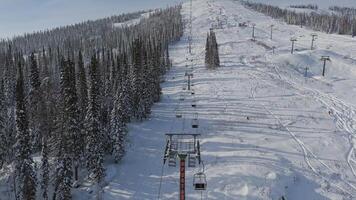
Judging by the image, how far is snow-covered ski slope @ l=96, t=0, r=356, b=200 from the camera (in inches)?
2066

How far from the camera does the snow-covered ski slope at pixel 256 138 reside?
Result: 172 feet

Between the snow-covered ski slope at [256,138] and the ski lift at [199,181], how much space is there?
3.89 ft

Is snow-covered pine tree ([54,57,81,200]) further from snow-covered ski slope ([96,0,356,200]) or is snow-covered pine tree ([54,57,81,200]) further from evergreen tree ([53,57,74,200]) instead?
snow-covered ski slope ([96,0,356,200])

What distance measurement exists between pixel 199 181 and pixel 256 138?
20345 millimetres

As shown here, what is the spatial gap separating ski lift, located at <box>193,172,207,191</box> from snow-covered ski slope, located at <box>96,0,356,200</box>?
1.19 m

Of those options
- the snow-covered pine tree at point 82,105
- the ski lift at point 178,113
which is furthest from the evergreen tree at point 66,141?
the ski lift at point 178,113

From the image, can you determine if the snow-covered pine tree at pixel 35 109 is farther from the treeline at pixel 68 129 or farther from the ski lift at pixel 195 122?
the ski lift at pixel 195 122

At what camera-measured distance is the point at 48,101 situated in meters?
73.3

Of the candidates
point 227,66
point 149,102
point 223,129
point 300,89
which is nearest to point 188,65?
point 227,66

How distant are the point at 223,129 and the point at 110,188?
2748 centimetres

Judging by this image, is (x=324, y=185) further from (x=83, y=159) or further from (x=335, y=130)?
(x=83, y=159)

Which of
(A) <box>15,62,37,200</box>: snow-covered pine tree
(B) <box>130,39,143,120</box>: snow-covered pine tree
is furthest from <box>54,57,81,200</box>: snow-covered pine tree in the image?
(B) <box>130,39,143,120</box>: snow-covered pine tree

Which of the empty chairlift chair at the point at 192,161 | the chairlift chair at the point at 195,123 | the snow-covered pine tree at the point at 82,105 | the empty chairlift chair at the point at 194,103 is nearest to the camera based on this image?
the empty chairlift chair at the point at 192,161

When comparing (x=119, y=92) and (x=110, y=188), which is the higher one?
(x=119, y=92)
